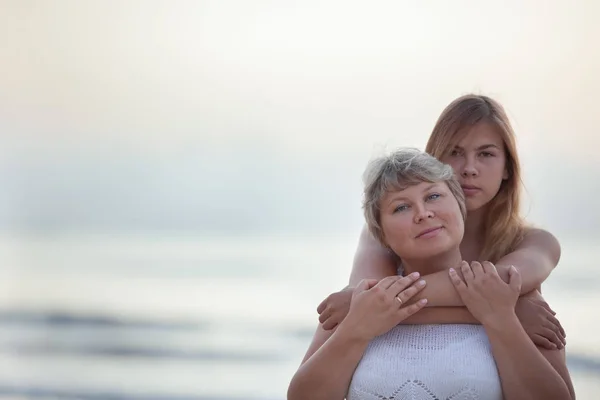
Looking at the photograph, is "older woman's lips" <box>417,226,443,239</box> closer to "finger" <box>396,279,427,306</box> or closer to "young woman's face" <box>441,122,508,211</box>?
"finger" <box>396,279,427,306</box>

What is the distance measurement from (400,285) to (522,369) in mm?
299

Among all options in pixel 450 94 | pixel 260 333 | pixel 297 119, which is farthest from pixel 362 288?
pixel 297 119

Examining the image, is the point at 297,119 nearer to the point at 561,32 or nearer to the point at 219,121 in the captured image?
the point at 219,121

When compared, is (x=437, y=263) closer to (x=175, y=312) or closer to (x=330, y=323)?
(x=330, y=323)

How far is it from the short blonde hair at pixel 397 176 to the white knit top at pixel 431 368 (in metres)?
0.27

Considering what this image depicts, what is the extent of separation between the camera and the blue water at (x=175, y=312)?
4863 mm

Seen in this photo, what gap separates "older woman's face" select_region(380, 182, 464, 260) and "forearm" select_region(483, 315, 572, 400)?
225 mm

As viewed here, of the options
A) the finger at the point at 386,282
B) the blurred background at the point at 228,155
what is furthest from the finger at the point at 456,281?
the blurred background at the point at 228,155

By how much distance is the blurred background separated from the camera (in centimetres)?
577

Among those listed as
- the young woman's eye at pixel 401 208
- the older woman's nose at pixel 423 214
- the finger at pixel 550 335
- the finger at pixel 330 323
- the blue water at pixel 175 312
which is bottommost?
the finger at pixel 550 335

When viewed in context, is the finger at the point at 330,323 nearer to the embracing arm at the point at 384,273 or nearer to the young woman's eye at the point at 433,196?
the embracing arm at the point at 384,273

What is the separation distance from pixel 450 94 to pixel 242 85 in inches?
74.0

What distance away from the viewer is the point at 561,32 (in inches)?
242

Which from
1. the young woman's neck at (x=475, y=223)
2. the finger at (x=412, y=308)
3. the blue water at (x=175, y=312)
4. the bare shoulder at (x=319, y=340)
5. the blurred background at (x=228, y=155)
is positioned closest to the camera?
the finger at (x=412, y=308)
